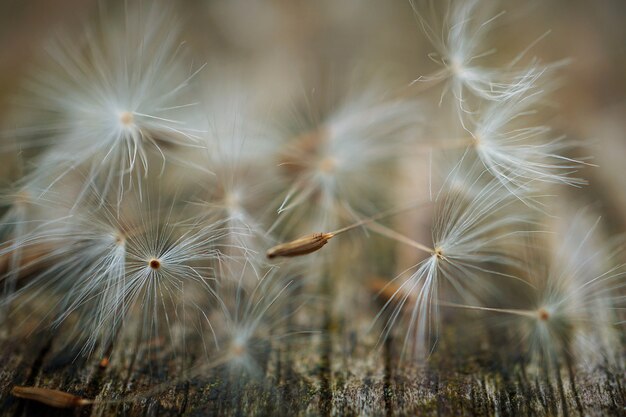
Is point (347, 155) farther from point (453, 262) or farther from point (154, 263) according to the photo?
point (154, 263)

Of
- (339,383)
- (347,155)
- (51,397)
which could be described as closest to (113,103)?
(347,155)

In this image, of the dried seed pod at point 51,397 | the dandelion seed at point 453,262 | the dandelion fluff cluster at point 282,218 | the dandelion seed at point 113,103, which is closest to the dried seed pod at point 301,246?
the dandelion fluff cluster at point 282,218

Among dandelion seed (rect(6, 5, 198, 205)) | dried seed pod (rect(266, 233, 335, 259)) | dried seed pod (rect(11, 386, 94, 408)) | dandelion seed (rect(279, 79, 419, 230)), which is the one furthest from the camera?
dandelion seed (rect(279, 79, 419, 230))

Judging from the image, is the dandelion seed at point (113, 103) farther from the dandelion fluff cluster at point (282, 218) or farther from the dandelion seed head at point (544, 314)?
the dandelion seed head at point (544, 314)

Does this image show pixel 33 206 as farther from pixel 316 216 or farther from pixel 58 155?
pixel 316 216

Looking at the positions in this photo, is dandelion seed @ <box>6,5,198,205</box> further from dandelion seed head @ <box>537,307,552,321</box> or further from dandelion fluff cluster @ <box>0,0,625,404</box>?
dandelion seed head @ <box>537,307,552,321</box>

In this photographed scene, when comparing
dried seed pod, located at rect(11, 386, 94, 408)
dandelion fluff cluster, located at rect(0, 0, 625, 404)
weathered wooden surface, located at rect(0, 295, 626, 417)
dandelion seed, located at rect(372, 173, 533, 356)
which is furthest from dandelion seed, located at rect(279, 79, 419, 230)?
dried seed pod, located at rect(11, 386, 94, 408)

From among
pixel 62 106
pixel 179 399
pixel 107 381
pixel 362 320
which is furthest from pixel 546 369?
pixel 62 106
